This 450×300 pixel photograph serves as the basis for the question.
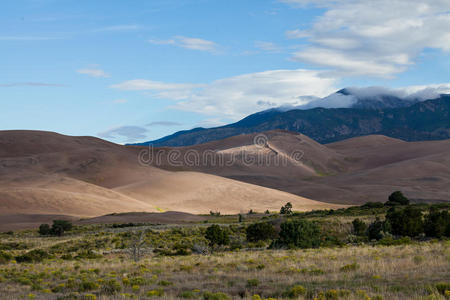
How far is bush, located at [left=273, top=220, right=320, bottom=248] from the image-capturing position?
30.3 m

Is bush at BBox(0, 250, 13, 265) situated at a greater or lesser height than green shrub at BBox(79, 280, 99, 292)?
lesser

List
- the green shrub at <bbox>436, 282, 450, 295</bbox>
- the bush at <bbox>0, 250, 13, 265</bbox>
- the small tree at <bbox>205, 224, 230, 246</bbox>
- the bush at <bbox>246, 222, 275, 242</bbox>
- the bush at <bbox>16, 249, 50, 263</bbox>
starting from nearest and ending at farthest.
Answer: the green shrub at <bbox>436, 282, 450, 295</bbox> < the bush at <bbox>0, 250, 13, 265</bbox> < the bush at <bbox>16, 249, 50, 263</bbox> < the small tree at <bbox>205, 224, 230, 246</bbox> < the bush at <bbox>246, 222, 275, 242</bbox>

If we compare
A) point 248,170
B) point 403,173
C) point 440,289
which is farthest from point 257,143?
point 440,289

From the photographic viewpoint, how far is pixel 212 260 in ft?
74.3

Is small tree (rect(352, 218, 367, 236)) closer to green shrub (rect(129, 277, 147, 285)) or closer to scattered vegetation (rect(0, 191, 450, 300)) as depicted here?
scattered vegetation (rect(0, 191, 450, 300))

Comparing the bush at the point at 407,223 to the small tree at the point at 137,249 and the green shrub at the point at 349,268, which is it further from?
the green shrub at the point at 349,268

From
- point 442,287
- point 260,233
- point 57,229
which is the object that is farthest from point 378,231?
point 57,229

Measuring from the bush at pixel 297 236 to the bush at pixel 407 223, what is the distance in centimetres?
676

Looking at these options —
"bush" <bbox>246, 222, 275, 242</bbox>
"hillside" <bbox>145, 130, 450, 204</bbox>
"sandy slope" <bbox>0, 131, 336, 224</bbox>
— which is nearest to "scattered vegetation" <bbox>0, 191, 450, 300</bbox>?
"bush" <bbox>246, 222, 275, 242</bbox>

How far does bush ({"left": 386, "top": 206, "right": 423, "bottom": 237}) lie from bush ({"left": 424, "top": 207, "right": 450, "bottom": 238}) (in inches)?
22.8

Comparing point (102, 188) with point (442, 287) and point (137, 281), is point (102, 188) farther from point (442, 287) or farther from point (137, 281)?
point (442, 287)

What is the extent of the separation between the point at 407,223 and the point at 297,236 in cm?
889

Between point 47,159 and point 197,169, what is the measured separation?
1754 inches

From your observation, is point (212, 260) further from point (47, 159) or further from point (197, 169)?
point (197, 169)
